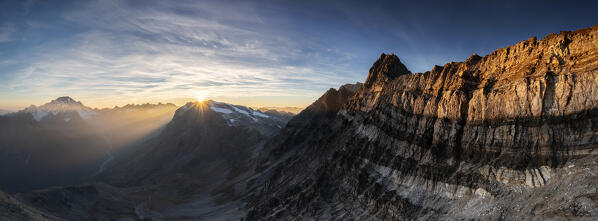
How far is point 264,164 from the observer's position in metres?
101

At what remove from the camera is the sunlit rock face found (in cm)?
2356

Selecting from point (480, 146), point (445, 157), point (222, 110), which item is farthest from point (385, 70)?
point (222, 110)

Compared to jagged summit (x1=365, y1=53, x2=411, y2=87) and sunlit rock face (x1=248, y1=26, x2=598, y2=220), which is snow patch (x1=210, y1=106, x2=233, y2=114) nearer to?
jagged summit (x1=365, y1=53, x2=411, y2=87)

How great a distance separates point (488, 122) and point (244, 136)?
12984 cm

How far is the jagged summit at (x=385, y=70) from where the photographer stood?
64.7 m

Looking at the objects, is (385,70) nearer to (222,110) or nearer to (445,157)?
(445,157)

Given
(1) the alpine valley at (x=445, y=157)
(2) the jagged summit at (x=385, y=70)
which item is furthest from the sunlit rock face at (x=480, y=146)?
(2) the jagged summit at (x=385, y=70)

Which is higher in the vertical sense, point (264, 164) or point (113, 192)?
point (264, 164)

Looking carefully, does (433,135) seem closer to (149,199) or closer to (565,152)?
(565,152)

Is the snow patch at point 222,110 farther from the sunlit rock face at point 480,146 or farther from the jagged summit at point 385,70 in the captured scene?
the sunlit rock face at point 480,146

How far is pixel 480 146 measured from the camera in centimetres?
3181

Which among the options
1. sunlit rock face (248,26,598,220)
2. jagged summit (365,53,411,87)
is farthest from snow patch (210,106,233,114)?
sunlit rock face (248,26,598,220)

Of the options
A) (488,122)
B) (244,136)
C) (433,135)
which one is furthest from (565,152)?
(244,136)

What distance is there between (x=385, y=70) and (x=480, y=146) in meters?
36.8
